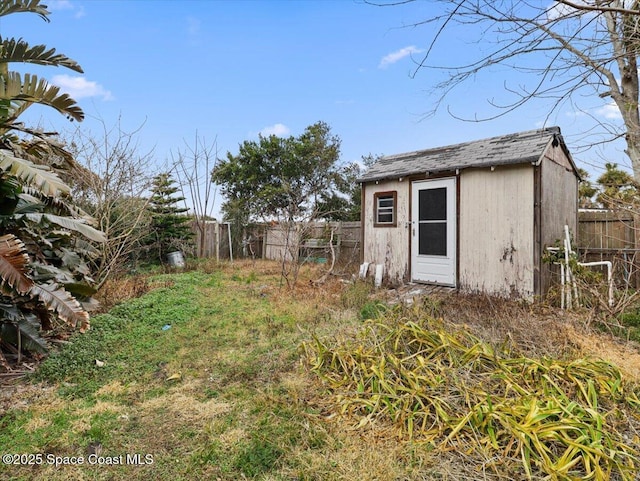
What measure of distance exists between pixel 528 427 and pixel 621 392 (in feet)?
3.47

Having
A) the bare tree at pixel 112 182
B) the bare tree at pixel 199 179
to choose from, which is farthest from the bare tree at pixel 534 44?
the bare tree at pixel 199 179

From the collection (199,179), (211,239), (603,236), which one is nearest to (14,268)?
(199,179)

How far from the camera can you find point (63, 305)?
3285 mm

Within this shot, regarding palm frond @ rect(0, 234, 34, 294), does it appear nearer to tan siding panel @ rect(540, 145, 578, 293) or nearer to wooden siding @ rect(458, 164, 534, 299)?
wooden siding @ rect(458, 164, 534, 299)

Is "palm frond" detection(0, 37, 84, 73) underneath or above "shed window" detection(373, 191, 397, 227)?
above

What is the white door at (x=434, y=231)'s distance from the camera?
694 centimetres

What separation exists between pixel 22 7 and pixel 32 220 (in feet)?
8.34

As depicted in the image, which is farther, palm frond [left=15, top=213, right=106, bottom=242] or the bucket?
the bucket

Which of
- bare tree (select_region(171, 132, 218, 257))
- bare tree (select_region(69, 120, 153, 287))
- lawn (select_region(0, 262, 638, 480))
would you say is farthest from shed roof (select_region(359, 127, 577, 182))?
bare tree (select_region(171, 132, 218, 257))

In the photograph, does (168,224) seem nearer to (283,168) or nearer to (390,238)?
(390,238)

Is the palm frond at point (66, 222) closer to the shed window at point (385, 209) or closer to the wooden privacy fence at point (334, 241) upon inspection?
the wooden privacy fence at point (334, 241)

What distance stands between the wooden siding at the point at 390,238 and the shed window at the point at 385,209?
85mm

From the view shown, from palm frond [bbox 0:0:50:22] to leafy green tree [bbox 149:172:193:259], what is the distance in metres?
5.53

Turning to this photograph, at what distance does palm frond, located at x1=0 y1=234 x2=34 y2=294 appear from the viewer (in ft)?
9.33
